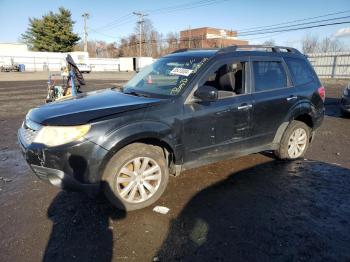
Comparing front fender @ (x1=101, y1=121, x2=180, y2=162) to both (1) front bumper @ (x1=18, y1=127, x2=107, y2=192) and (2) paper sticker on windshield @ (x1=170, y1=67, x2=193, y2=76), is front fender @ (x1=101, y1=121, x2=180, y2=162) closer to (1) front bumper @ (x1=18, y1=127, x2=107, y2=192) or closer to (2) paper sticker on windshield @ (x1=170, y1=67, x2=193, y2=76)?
(1) front bumper @ (x1=18, y1=127, x2=107, y2=192)

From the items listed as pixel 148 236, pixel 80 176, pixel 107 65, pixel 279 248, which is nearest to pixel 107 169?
pixel 80 176

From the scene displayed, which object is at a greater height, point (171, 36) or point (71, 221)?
point (171, 36)

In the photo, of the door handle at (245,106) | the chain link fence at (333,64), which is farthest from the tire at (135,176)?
the chain link fence at (333,64)

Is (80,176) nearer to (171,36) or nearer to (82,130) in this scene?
(82,130)

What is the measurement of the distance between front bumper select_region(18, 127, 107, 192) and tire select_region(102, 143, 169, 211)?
17 centimetres

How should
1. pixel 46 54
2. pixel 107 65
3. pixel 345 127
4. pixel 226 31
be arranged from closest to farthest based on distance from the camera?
pixel 345 127 → pixel 46 54 → pixel 107 65 → pixel 226 31

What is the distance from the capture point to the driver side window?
4391 mm

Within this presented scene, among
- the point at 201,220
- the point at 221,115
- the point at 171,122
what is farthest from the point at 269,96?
the point at 201,220

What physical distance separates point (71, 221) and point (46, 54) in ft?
188

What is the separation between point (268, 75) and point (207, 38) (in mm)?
68012

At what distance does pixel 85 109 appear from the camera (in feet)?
11.6

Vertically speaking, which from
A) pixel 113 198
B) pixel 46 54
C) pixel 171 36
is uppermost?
pixel 171 36

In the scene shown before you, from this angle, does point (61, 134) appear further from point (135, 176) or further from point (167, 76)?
point (167, 76)

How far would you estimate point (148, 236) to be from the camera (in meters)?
3.16
